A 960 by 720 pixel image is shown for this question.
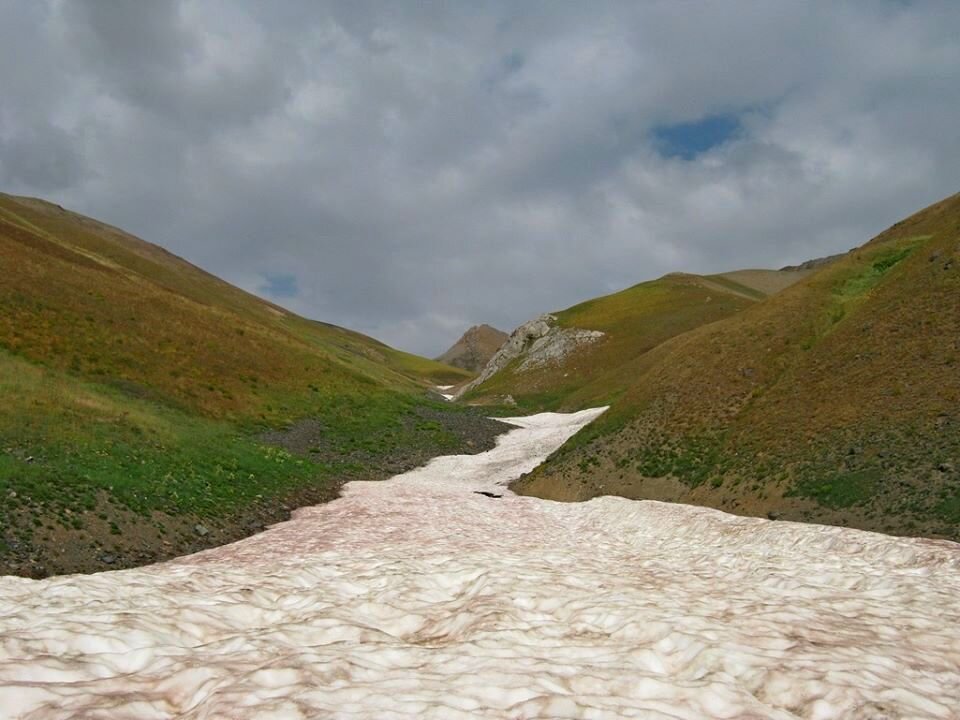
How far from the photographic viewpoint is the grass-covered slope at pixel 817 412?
A: 81.3 feet

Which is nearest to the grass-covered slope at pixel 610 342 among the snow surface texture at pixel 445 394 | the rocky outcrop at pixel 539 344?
the rocky outcrop at pixel 539 344

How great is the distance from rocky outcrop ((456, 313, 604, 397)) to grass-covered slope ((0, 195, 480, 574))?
36409mm

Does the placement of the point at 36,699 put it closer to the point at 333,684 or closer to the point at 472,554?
the point at 333,684

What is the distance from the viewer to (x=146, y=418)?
3766 centimetres

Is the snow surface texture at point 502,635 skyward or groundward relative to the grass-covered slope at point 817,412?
groundward

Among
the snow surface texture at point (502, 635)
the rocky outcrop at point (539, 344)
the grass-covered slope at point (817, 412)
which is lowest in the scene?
the snow surface texture at point (502, 635)

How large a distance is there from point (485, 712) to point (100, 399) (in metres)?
39.3

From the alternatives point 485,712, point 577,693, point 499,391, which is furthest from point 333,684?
point 499,391

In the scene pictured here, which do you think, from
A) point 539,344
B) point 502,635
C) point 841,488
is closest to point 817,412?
point 841,488

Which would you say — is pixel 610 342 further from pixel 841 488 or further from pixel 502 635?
pixel 502 635

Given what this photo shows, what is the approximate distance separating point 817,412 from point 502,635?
26397mm

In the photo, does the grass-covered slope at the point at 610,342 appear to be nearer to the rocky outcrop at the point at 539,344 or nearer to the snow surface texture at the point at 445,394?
the rocky outcrop at the point at 539,344

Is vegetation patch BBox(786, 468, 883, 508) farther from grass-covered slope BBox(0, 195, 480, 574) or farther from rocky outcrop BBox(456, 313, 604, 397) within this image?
rocky outcrop BBox(456, 313, 604, 397)

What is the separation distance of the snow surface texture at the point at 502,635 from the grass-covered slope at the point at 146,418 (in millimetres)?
5116
